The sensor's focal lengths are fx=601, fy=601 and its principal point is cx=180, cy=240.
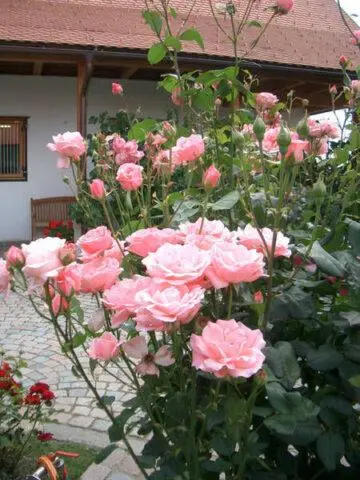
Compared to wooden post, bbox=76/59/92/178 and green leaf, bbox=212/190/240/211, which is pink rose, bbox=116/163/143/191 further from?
wooden post, bbox=76/59/92/178

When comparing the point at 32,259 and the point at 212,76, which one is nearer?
the point at 32,259

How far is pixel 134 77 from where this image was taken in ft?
36.5

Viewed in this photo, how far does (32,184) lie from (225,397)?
1009 centimetres

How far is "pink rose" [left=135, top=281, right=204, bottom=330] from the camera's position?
34.4 inches

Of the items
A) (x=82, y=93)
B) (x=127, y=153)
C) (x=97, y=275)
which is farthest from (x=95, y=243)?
(x=82, y=93)

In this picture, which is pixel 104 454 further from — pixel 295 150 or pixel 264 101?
pixel 264 101

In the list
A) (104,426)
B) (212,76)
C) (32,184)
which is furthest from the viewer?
(32,184)

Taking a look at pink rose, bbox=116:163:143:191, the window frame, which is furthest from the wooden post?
pink rose, bbox=116:163:143:191

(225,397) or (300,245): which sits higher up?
(300,245)

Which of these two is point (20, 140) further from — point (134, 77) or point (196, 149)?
point (196, 149)

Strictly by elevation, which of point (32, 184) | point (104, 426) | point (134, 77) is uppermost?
point (134, 77)

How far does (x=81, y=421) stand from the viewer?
350 cm

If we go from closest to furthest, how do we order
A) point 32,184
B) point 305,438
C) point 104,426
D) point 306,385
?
point 305,438 < point 306,385 < point 104,426 < point 32,184

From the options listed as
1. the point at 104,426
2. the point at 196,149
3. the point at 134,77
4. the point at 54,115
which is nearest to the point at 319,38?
the point at 134,77
